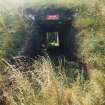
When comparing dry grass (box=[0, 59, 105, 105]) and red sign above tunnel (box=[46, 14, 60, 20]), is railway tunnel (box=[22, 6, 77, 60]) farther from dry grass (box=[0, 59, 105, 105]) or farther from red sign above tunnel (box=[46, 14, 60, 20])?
dry grass (box=[0, 59, 105, 105])

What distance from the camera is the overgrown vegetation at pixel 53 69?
4.00 meters

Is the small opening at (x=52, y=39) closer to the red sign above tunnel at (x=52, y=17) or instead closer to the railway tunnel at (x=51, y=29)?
the railway tunnel at (x=51, y=29)

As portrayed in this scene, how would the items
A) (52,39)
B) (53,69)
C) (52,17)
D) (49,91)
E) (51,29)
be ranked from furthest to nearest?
(52,39) < (51,29) < (52,17) < (53,69) < (49,91)

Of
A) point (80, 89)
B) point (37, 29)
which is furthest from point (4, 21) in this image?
point (80, 89)

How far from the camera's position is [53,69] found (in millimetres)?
4746

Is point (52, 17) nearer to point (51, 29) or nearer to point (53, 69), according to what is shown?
point (51, 29)

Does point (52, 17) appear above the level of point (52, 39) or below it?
above

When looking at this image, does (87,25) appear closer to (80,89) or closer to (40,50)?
(40,50)

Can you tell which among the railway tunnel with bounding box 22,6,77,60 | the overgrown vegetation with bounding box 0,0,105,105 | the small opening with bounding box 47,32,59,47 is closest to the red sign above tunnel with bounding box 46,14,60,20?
the railway tunnel with bounding box 22,6,77,60

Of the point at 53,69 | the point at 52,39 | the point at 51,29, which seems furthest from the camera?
the point at 52,39

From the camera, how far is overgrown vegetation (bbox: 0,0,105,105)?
4000 millimetres

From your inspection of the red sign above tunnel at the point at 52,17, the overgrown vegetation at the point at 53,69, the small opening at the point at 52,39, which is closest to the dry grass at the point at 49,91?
the overgrown vegetation at the point at 53,69

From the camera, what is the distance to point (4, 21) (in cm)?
711

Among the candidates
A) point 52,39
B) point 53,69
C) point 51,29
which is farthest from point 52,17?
point 53,69
